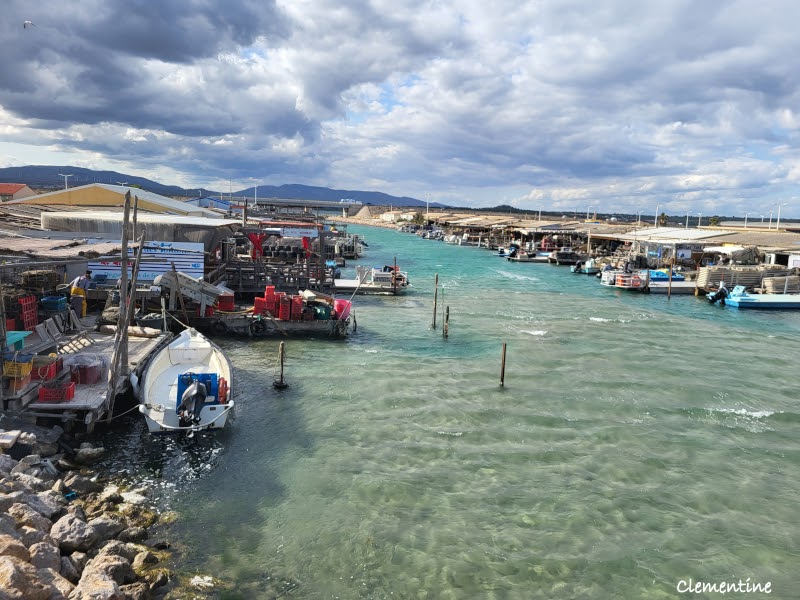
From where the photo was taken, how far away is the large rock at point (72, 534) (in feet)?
32.5

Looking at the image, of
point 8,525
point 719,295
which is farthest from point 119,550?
point 719,295

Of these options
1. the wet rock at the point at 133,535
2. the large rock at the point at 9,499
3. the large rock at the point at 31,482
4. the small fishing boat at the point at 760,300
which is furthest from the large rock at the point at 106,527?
the small fishing boat at the point at 760,300

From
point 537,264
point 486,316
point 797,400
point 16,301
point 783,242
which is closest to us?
point 16,301

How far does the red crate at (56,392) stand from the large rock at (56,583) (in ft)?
23.8

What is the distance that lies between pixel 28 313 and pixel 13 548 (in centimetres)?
1252

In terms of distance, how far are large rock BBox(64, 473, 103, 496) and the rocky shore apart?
19 millimetres

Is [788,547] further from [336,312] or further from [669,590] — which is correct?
[336,312]

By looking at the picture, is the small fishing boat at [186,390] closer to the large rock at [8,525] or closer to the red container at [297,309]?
the large rock at [8,525]

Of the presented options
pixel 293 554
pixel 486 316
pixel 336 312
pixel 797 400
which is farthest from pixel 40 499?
pixel 486 316

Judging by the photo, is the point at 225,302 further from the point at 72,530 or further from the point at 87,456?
the point at 72,530

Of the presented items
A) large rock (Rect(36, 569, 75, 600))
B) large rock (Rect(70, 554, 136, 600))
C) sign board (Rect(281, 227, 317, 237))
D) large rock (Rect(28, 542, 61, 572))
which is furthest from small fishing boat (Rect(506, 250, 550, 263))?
large rock (Rect(36, 569, 75, 600))

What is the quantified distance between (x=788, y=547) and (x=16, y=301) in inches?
886

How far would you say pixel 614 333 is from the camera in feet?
106

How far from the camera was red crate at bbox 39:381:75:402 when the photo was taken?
1459 centimetres
